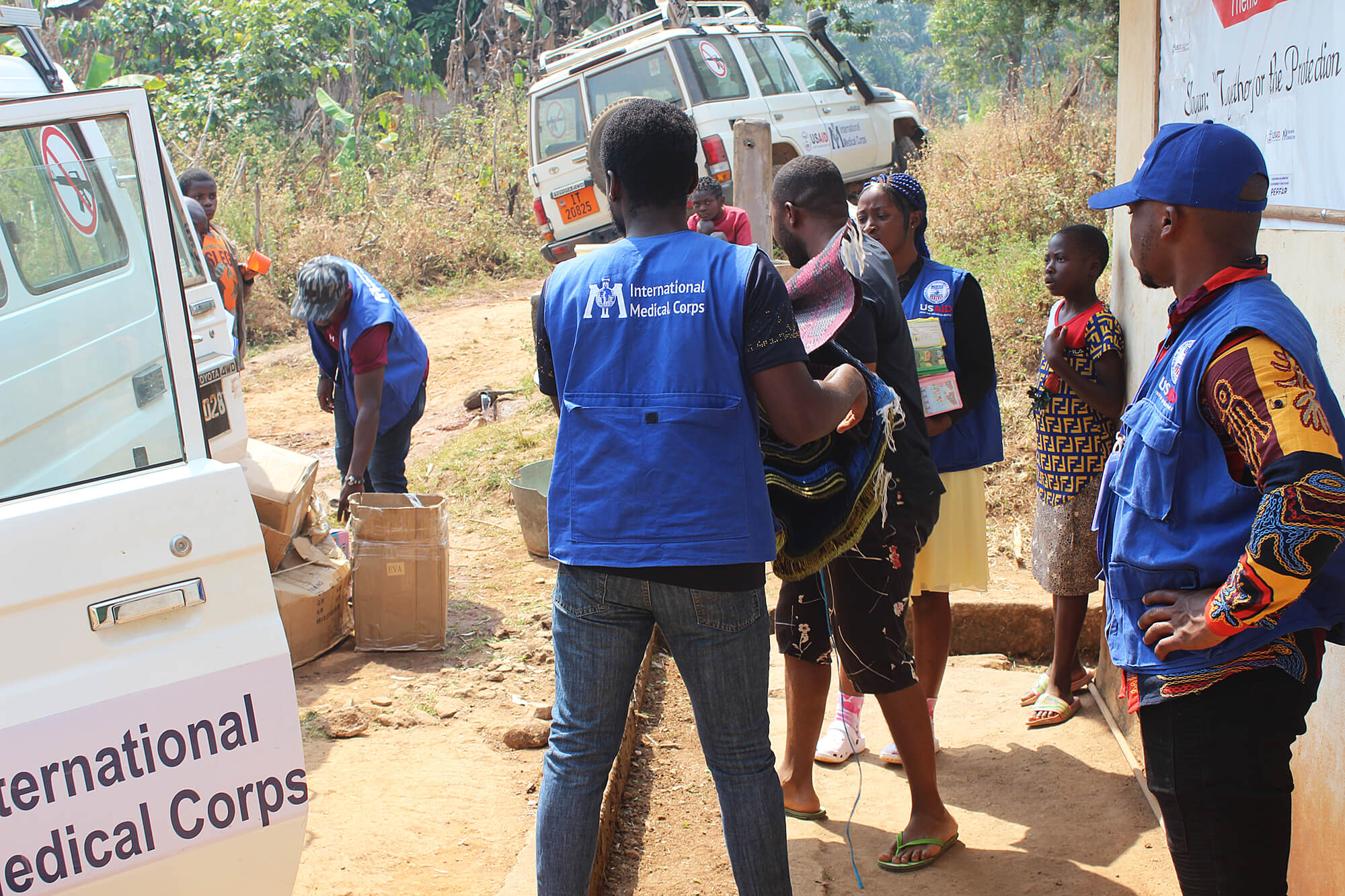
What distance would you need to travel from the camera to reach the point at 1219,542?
175 cm

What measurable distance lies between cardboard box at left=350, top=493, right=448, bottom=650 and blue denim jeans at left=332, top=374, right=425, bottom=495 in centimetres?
44

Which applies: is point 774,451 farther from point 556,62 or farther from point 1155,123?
point 556,62

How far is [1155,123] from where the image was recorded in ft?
11.2

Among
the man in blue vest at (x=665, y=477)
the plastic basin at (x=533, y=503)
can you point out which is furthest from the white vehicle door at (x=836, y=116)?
the man in blue vest at (x=665, y=477)

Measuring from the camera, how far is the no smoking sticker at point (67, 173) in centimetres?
204

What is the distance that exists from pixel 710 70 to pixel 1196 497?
9197 mm

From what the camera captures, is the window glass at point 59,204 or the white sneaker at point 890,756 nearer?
the window glass at point 59,204

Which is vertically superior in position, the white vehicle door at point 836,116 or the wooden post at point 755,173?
the white vehicle door at point 836,116

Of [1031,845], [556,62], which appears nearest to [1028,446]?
[1031,845]

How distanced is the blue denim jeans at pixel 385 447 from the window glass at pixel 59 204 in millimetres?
2635

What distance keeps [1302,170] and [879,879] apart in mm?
2019

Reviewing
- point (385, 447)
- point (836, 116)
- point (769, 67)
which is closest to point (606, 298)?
point (385, 447)

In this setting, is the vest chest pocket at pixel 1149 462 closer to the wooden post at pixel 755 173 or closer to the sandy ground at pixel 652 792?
the sandy ground at pixel 652 792

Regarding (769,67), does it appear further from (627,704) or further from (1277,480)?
(1277,480)
